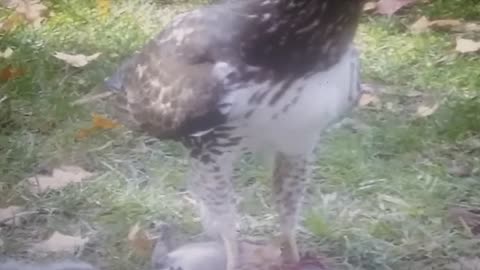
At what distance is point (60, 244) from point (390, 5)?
438 millimetres

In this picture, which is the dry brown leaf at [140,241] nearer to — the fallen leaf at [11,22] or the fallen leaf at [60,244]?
the fallen leaf at [60,244]

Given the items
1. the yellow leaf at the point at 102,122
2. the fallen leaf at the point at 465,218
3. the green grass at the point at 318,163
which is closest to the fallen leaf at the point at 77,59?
the green grass at the point at 318,163

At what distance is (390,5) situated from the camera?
1300 millimetres

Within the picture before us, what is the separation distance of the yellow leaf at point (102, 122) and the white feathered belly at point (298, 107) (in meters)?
0.24

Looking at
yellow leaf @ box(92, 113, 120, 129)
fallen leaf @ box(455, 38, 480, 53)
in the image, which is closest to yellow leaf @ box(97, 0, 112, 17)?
yellow leaf @ box(92, 113, 120, 129)

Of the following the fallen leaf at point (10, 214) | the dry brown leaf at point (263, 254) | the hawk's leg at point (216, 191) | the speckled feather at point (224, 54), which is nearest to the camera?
the speckled feather at point (224, 54)

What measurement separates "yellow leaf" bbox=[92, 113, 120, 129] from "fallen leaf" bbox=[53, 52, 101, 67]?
4.4 inches

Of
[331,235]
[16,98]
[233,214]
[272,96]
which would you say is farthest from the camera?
[16,98]

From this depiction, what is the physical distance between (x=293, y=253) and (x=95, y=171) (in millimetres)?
265

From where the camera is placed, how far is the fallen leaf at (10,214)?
1279mm

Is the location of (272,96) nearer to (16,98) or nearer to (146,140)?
(146,140)

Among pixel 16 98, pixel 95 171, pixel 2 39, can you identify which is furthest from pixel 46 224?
pixel 2 39

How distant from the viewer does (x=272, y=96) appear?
3.06 feet

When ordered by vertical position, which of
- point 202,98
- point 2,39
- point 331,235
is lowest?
point 331,235
